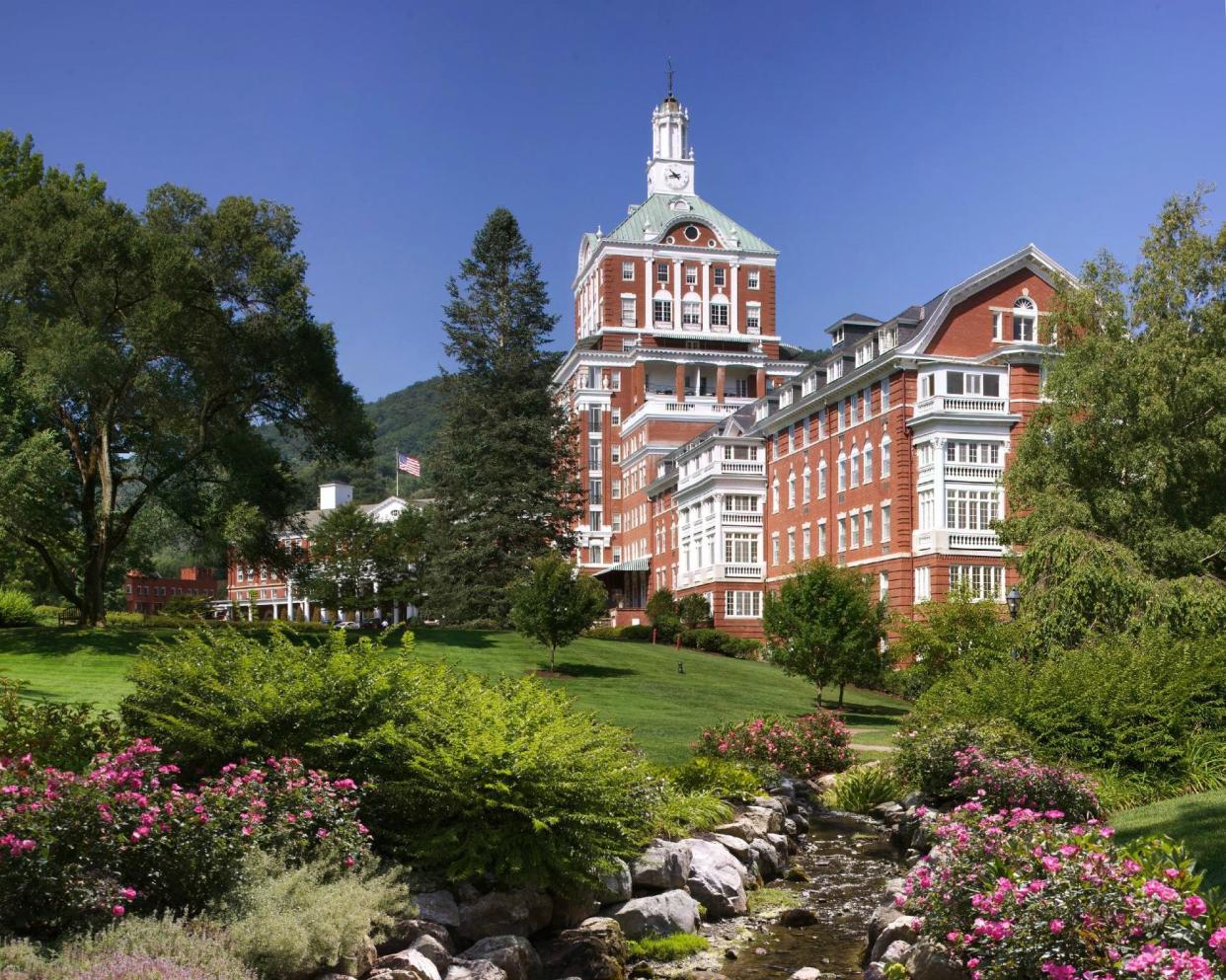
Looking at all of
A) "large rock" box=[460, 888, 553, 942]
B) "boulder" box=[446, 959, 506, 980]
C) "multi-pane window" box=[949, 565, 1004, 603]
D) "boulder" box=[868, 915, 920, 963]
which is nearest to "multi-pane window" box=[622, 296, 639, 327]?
"multi-pane window" box=[949, 565, 1004, 603]

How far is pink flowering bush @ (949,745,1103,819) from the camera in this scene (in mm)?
16359

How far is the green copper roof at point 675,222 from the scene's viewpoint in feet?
323

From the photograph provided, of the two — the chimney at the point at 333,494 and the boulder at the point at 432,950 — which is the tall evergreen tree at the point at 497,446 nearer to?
the boulder at the point at 432,950

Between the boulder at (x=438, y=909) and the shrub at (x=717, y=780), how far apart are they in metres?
7.17

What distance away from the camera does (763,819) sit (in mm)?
17750

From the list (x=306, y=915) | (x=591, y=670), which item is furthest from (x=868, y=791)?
(x=591, y=670)

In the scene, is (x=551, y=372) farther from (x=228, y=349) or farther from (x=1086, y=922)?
(x=1086, y=922)

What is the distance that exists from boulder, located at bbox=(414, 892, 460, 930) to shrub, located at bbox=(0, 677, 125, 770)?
3610mm

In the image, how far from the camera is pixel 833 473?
58469mm

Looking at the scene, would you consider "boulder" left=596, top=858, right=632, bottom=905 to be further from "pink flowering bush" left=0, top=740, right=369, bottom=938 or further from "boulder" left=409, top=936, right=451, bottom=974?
"pink flowering bush" left=0, top=740, right=369, bottom=938

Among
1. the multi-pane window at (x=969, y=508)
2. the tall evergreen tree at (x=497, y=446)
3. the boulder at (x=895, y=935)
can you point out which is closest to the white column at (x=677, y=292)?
the tall evergreen tree at (x=497, y=446)

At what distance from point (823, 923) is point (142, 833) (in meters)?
7.76

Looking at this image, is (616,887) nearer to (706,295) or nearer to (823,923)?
(823,923)

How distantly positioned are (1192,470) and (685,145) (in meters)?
84.4
